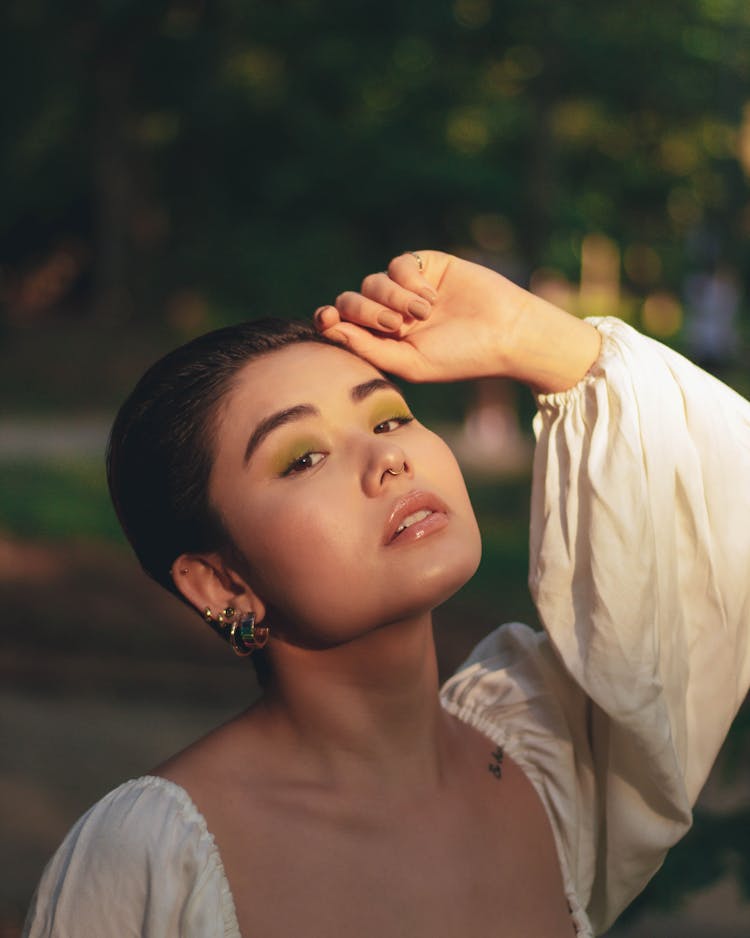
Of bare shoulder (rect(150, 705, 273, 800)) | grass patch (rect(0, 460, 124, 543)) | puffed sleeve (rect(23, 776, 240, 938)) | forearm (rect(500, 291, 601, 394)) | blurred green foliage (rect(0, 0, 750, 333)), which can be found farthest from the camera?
blurred green foliage (rect(0, 0, 750, 333))

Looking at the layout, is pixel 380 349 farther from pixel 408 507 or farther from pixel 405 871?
pixel 405 871

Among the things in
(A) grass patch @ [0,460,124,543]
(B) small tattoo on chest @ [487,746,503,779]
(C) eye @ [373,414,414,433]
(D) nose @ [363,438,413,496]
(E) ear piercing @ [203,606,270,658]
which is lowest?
(A) grass patch @ [0,460,124,543]

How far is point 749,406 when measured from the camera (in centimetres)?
208

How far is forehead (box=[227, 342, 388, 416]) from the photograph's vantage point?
1795 millimetres

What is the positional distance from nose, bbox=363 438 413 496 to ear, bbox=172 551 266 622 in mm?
272

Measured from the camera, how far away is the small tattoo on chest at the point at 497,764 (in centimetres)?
200

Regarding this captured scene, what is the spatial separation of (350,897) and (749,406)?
3.40 ft

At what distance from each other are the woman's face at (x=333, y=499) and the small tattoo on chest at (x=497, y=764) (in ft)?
1.34

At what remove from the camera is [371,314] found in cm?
187

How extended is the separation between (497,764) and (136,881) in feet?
2.12

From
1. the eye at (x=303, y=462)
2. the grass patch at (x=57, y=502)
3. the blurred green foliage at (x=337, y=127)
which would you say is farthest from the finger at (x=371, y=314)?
the grass patch at (x=57, y=502)

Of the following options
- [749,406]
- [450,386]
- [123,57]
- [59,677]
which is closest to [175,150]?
[123,57]

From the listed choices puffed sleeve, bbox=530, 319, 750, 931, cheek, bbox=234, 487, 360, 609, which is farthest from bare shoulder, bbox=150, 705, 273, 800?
puffed sleeve, bbox=530, 319, 750, 931

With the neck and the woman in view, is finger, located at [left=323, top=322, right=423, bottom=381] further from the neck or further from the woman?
the neck
